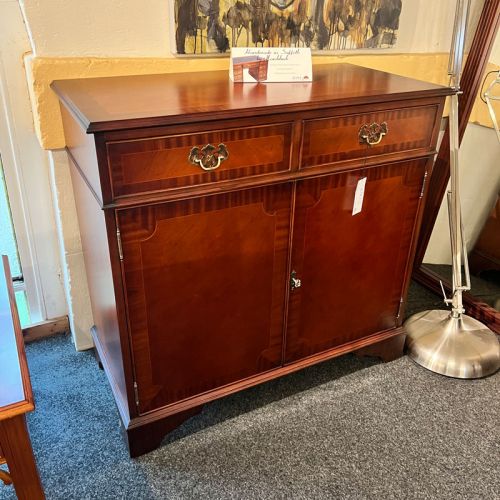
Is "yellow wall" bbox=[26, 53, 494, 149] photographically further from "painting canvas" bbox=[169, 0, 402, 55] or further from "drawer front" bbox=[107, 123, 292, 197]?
"drawer front" bbox=[107, 123, 292, 197]

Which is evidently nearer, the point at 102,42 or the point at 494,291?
the point at 102,42

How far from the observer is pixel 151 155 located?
3.60 ft

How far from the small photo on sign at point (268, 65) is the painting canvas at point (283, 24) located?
14 centimetres

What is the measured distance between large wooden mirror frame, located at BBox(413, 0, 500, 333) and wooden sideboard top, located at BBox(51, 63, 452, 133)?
1.81 ft

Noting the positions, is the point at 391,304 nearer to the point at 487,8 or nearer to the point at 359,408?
the point at 359,408

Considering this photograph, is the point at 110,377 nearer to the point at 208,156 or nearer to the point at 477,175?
the point at 208,156

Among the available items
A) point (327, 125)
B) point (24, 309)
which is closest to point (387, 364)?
point (327, 125)

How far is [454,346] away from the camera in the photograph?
5.96ft

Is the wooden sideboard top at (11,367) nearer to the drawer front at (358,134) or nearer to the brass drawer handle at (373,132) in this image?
the drawer front at (358,134)

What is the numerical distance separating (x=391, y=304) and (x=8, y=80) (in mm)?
1403

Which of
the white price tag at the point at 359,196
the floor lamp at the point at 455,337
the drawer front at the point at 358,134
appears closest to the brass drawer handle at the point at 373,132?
the drawer front at the point at 358,134

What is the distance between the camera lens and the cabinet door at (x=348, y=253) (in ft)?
4.63

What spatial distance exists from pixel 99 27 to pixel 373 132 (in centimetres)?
83

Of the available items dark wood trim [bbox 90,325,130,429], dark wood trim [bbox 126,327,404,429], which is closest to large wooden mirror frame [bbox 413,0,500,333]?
dark wood trim [bbox 126,327,404,429]
